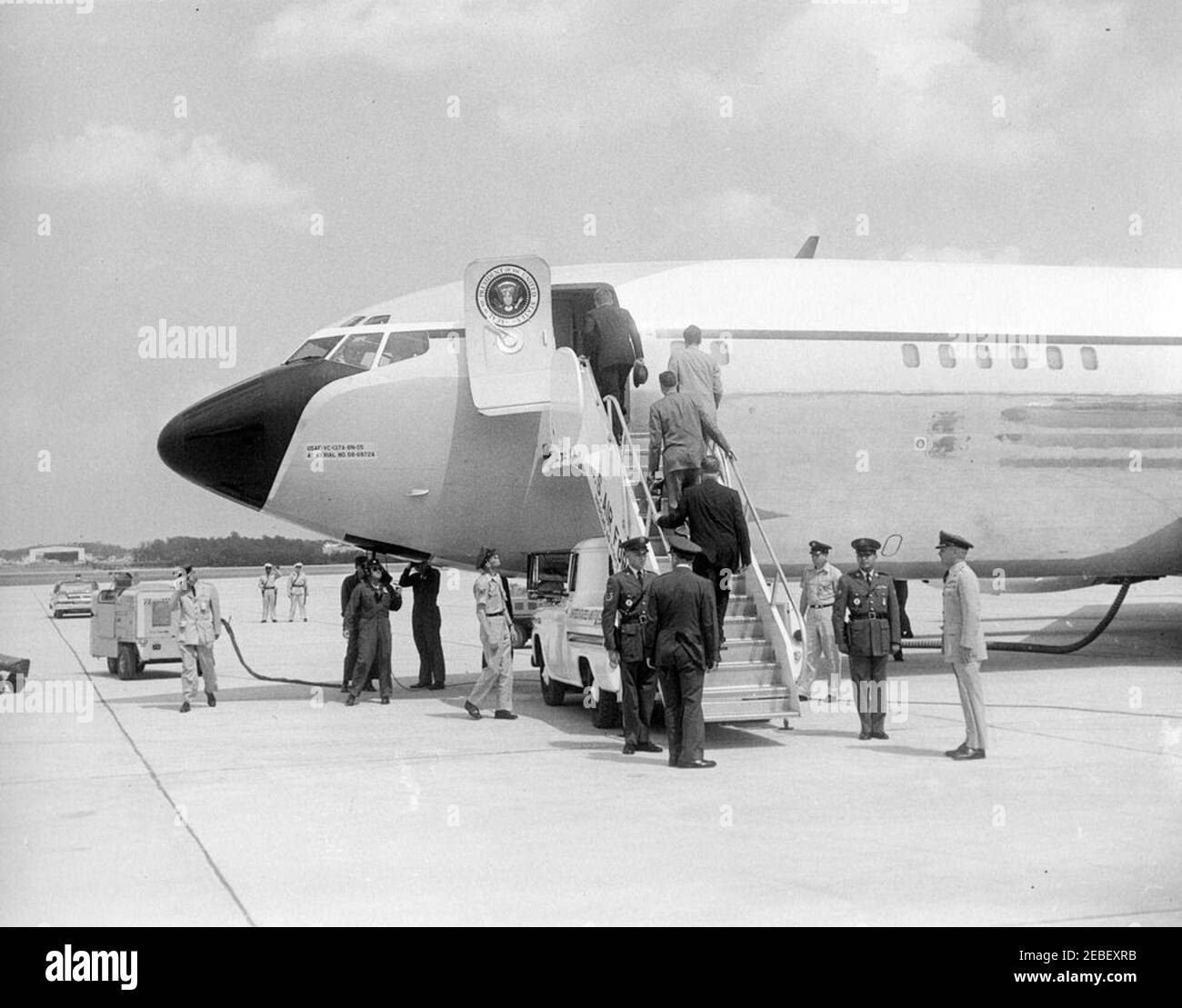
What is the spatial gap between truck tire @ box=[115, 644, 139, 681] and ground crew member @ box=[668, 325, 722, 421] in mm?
10133

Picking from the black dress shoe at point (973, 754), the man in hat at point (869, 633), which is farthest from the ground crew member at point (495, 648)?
the black dress shoe at point (973, 754)

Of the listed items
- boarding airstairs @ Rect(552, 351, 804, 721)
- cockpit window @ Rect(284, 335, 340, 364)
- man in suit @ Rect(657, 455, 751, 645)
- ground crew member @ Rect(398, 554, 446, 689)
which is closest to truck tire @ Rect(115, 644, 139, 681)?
ground crew member @ Rect(398, 554, 446, 689)

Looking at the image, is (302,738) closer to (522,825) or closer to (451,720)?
(451,720)

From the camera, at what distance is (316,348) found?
1563 centimetres

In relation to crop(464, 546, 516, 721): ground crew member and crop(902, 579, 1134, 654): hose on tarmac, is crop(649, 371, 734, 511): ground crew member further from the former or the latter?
crop(902, 579, 1134, 654): hose on tarmac

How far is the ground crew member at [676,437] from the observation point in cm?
1274

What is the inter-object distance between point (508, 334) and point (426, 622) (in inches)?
159

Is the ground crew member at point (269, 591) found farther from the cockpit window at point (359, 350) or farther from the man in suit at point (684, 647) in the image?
the man in suit at point (684, 647)

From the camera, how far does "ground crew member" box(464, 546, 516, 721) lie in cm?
1365

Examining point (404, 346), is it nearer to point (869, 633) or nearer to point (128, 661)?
point (869, 633)


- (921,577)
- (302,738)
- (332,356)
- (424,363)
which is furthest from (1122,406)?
(302,738)

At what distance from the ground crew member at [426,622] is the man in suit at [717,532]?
5.58 m

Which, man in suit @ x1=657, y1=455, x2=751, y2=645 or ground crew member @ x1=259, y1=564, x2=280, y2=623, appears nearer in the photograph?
man in suit @ x1=657, y1=455, x2=751, y2=645
